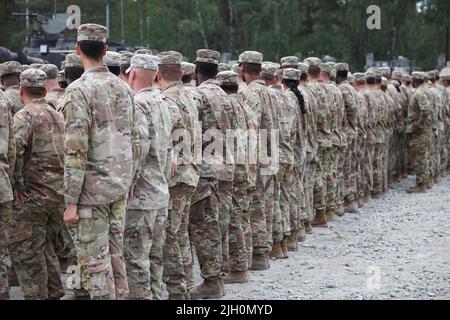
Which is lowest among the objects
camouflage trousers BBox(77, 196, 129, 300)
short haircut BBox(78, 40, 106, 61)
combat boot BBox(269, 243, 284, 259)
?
combat boot BBox(269, 243, 284, 259)

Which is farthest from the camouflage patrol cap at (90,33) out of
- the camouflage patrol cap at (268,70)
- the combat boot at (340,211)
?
the combat boot at (340,211)

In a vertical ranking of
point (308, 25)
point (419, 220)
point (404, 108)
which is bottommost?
point (419, 220)

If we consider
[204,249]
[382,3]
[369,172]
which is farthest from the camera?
[382,3]

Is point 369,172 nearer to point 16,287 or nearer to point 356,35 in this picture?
point 16,287

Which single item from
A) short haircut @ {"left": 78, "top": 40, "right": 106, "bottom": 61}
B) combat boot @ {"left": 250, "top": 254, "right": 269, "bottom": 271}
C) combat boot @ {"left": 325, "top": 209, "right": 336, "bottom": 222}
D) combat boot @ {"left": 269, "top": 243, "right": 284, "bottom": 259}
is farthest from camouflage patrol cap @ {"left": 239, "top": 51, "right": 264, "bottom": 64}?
combat boot @ {"left": 325, "top": 209, "right": 336, "bottom": 222}

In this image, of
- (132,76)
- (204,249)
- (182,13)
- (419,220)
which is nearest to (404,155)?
(419,220)

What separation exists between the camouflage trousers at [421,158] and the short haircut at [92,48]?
34.1ft

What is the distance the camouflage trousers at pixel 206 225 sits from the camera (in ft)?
23.5

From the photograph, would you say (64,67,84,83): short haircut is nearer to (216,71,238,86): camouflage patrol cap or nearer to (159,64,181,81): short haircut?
(159,64,181,81): short haircut

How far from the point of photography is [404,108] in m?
15.7

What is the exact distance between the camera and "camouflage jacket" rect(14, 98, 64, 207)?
6.48 m

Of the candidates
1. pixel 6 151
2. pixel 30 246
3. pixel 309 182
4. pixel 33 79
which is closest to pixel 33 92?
pixel 33 79

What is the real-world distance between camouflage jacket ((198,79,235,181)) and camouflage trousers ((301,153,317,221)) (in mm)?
3108

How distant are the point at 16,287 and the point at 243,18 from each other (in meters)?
25.7
